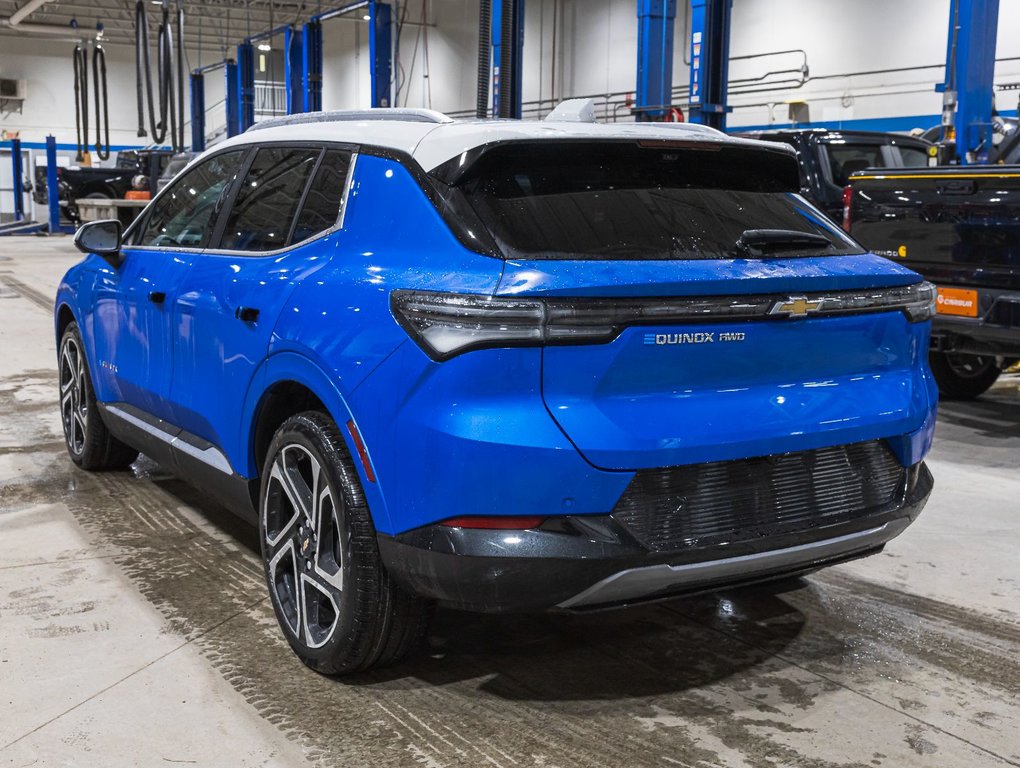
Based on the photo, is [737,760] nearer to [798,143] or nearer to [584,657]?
[584,657]

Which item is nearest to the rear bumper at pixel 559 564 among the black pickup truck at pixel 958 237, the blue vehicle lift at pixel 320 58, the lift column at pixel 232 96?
the black pickup truck at pixel 958 237

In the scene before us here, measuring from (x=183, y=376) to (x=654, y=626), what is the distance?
73.2 inches

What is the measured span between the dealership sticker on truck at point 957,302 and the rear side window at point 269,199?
4.17 metres

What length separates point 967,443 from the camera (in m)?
6.63

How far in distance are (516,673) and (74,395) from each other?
3249 mm

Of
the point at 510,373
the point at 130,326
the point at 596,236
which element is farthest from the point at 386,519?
the point at 130,326

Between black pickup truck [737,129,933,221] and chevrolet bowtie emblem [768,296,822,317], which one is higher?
black pickup truck [737,129,933,221]

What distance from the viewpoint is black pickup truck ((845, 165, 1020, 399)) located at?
6.31 m

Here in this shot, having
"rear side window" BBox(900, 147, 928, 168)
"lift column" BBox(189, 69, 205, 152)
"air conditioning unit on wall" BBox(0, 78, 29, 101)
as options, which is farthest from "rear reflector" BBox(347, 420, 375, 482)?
"air conditioning unit on wall" BBox(0, 78, 29, 101)

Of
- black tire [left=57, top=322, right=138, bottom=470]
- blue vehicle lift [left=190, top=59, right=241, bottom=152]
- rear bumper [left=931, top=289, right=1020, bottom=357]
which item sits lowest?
black tire [left=57, top=322, right=138, bottom=470]

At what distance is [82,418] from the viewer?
215 inches

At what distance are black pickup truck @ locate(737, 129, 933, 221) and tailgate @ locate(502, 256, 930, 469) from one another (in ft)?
25.9

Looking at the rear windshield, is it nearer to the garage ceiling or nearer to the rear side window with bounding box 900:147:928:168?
the rear side window with bounding box 900:147:928:168

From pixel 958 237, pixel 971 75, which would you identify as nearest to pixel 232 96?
pixel 971 75
